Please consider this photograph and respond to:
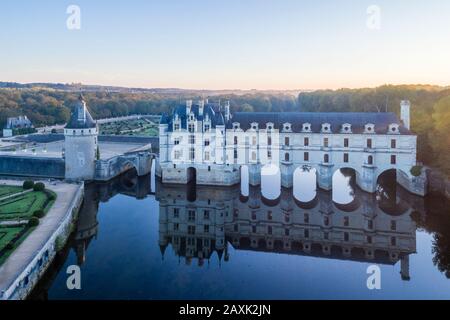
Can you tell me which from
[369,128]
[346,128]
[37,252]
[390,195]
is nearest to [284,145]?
[346,128]

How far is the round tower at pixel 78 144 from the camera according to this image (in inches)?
1345

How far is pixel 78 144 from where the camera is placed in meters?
34.3

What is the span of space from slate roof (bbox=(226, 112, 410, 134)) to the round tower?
37.0ft

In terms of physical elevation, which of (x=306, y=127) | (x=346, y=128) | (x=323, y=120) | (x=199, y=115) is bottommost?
(x=346, y=128)

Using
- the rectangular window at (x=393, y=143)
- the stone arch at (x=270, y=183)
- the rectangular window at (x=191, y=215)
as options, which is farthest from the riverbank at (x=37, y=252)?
the rectangular window at (x=393, y=143)

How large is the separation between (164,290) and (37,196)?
1370cm

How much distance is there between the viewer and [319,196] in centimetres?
2998

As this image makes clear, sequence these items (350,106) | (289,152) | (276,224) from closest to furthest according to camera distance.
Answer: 1. (276,224)
2. (289,152)
3. (350,106)

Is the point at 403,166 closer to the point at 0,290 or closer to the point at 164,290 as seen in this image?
the point at 164,290

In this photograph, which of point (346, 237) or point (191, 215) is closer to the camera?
point (346, 237)

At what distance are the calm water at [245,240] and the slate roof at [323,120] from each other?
14.8 feet

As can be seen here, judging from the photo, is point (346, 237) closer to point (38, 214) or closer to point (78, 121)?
point (38, 214)

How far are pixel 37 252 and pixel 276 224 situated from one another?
509 inches
